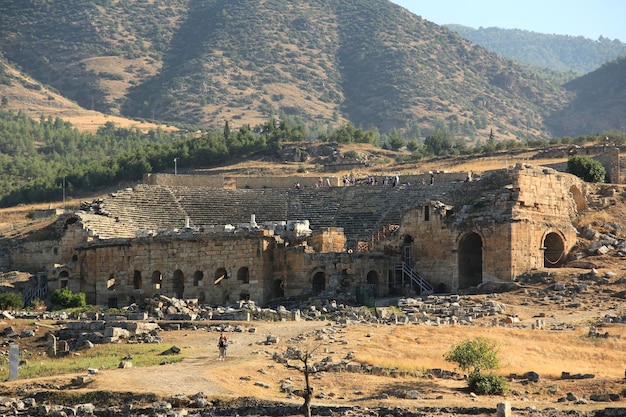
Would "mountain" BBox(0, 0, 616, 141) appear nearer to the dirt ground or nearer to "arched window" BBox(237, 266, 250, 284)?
"arched window" BBox(237, 266, 250, 284)

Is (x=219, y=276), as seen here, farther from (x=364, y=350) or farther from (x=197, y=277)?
(x=364, y=350)

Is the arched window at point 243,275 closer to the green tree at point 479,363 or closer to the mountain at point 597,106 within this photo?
the green tree at point 479,363

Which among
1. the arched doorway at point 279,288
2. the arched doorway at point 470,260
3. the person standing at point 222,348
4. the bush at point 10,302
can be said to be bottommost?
the person standing at point 222,348

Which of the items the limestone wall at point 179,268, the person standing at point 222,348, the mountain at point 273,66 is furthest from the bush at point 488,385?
the mountain at point 273,66

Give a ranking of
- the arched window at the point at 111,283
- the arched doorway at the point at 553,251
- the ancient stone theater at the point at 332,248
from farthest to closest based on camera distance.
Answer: the arched window at the point at 111,283 → the arched doorway at the point at 553,251 → the ancient stone theater at the point at 332,248

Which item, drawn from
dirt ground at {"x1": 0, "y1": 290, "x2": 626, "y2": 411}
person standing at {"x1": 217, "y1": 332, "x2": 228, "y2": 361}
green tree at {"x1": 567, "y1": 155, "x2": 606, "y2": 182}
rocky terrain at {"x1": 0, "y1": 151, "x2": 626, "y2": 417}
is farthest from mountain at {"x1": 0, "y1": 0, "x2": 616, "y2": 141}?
person standing at {"x1": 217, "y1": 332, "x2": 228, "y2": 361}
